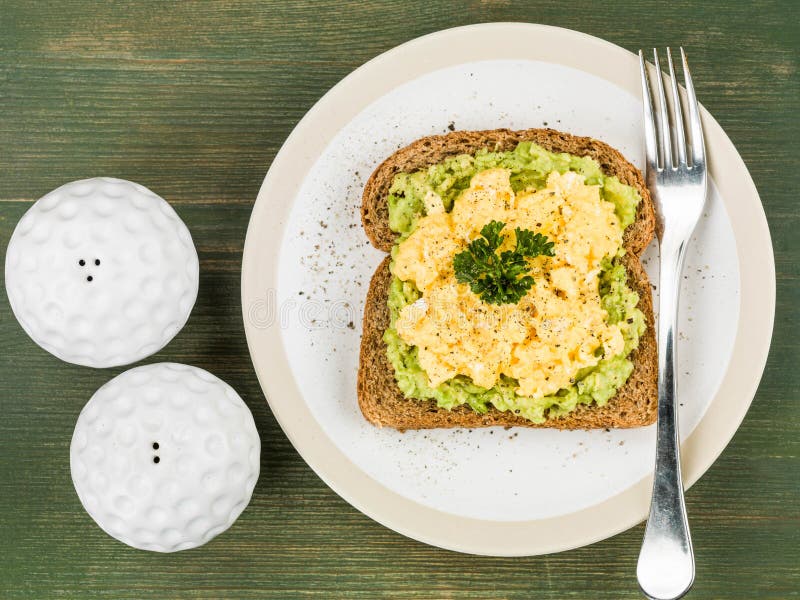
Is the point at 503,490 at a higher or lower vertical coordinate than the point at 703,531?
higher

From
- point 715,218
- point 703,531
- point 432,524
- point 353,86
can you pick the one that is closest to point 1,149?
point 353,86

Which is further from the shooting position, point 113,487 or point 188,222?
point 188,222

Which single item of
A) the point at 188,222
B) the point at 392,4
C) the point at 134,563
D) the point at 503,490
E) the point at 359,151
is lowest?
the point at 134,563

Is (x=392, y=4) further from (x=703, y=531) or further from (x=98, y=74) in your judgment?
(x=703, y=531)

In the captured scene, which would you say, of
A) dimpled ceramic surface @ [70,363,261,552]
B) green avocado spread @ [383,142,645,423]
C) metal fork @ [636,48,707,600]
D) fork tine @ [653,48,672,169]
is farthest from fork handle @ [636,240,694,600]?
dimpled ceramic surface @ [70,363,261,552]

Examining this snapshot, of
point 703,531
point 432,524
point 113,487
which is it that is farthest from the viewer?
point 703,531

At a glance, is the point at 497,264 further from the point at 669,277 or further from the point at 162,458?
the point at 162,458

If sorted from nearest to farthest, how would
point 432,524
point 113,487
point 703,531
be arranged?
point 113,487 → point 432,524 → point 703,531

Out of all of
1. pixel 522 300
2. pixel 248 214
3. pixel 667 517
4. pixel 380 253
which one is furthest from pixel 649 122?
pixel 248 214
